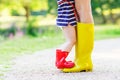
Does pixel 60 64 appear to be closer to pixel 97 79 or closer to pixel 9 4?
pixel 97 79

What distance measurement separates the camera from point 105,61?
6.33 meters

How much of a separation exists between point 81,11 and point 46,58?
174 cm

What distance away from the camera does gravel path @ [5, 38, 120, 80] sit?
4.81 m

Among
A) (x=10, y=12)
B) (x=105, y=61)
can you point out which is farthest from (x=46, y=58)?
(x=10, y=12)

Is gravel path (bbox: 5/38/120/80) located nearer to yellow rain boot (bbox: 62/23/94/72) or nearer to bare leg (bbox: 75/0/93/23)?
yellow rain boot (bbox: 62/23/94/72)

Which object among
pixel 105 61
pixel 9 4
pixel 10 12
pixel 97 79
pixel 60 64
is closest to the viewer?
pixel 97 79

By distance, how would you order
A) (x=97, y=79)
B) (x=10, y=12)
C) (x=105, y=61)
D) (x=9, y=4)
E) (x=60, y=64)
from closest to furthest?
1. (x=97, y=79)
2. (x=60, y=64)
3. (x=105, y=61)
4. (x=9, y=4)
5. (x=10, y=12)

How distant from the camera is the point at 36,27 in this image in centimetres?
1449

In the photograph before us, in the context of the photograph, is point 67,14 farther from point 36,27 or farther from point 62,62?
point 36,27

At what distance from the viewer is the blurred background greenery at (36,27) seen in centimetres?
858

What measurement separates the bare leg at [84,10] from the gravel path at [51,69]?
610 mm

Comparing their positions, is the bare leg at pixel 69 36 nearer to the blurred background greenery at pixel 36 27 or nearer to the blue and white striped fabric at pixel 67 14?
the blue and white striped fabric at pixel 67 14

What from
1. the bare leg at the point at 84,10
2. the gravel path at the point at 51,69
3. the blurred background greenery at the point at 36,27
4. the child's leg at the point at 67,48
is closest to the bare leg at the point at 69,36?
the child's leg at the point at 67,48

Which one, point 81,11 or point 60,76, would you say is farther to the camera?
point 81,11
